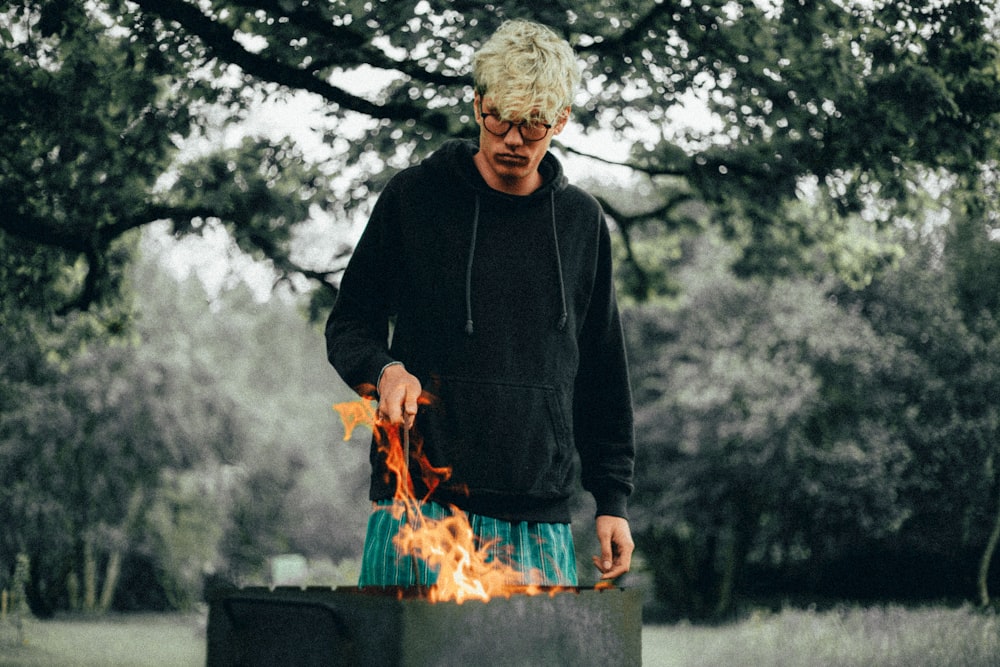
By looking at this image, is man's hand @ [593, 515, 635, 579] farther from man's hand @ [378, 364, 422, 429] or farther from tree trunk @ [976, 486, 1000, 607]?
tree trunk @ [976, 486, 1000, 607]

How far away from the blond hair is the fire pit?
1055 mm

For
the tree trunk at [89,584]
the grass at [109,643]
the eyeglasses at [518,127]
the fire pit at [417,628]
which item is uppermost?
the eyeglasses at [518,127]

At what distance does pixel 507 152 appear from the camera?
2.44 m

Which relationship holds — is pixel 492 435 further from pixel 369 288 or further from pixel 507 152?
pixel 507 152

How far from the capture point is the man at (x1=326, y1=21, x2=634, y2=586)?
2.37 m

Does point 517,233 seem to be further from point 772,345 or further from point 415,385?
point 772,345

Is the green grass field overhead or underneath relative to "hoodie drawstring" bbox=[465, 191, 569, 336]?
underneath

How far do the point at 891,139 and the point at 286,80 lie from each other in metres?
3.57

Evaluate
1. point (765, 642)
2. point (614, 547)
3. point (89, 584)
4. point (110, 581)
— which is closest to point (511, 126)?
point (614, 547)

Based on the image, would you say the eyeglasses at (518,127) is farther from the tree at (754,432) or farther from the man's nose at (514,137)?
the tree at (754,432)

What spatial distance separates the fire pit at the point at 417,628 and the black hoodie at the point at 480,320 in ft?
1.04

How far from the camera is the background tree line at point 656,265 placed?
5980mm

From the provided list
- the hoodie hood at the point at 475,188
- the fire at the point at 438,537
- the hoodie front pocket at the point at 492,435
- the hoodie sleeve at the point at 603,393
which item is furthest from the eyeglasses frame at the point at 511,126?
the fire at the point at 438,537

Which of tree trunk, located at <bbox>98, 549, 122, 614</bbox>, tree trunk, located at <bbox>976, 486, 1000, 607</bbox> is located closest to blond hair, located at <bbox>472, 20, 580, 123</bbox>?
tree trunk, located at <bbox>976, 486, 1000, 607</bbox>
